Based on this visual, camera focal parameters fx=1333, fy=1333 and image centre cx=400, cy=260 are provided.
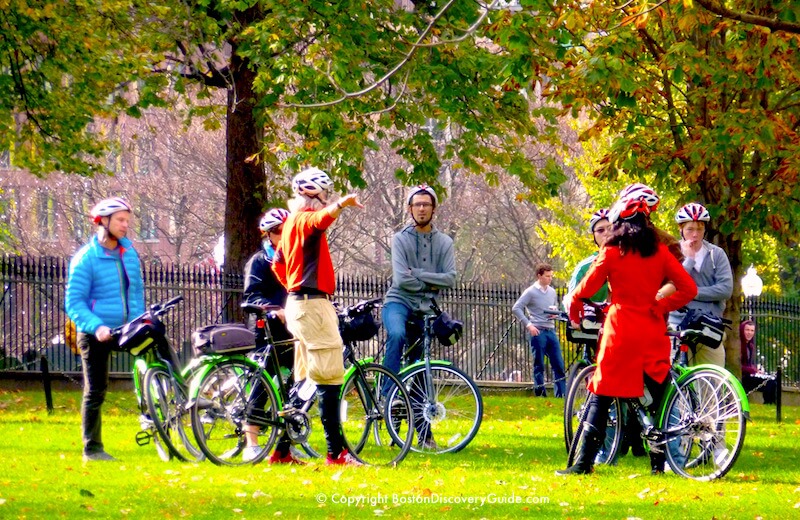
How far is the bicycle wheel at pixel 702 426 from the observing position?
337 inches

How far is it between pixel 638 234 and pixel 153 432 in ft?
12.4

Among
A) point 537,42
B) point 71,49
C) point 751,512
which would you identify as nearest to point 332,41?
point 71,49

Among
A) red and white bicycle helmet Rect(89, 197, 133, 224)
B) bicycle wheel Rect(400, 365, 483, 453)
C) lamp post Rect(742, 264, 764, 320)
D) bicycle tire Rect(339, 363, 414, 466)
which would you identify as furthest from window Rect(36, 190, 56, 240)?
bicycle tire Rect(339, 363, 414, 466)

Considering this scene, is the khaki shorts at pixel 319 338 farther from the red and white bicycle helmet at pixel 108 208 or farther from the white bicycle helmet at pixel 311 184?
the red and white bicycle helmet at pixel 108 208

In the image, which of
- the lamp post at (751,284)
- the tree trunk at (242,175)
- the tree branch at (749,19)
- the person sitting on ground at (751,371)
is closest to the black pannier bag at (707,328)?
the tree branch at (749,19)

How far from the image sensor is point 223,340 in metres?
9.27

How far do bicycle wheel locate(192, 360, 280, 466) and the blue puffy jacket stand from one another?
105 centimetres

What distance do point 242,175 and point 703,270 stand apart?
395 inches

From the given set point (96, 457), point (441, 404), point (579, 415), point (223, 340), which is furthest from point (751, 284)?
point (223, 340)

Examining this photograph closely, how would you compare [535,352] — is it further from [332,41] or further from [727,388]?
[727,388]

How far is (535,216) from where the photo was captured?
3869 centimetres

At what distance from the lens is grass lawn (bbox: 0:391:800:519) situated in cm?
741

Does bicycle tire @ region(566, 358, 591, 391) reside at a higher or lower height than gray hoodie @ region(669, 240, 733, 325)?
lower

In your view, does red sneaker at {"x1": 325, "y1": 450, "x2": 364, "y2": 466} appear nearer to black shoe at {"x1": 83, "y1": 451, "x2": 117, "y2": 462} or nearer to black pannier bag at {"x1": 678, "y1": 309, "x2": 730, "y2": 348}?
black shoe at {"x1": 83, "y1": 451, "x2": 117, "y2": 462}
